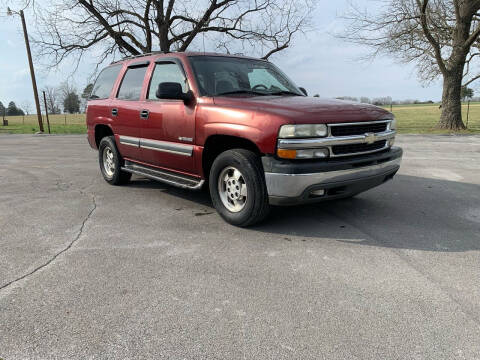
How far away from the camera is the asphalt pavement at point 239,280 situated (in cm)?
215

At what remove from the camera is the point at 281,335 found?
222cm

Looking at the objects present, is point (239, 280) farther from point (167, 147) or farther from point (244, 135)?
point (167, 147)

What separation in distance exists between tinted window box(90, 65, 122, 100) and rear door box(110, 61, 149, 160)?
1.18 feet

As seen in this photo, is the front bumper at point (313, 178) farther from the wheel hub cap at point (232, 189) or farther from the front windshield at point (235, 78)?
the front windshield at point (235, 78)

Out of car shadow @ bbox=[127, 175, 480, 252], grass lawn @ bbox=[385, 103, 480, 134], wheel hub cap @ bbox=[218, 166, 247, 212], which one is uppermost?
wheel hub cap @ bbox=[218, 166, 247, 212]

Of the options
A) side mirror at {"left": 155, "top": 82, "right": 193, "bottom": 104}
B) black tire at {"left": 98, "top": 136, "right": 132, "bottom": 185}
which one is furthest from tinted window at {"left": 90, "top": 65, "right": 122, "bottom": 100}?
side mirror at {"left": 155, "top": 82, "right": 193, "bottom": 104}

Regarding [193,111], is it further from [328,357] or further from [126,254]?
[328,357]

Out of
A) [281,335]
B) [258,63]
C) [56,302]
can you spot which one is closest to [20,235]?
[56,302]

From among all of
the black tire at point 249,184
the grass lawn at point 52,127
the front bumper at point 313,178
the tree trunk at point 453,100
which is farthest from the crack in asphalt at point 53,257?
the grass lawn at point 52,127

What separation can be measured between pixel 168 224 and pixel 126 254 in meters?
0.91

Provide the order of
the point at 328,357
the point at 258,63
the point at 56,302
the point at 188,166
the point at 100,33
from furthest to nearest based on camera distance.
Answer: the point at 100,33
the point at 258,63
the point at 188,166
the point at 56,302
the point at 328,357

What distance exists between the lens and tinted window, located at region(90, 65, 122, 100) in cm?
629

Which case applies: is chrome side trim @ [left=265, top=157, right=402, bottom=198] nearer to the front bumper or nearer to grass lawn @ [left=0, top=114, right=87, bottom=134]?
the front bumper

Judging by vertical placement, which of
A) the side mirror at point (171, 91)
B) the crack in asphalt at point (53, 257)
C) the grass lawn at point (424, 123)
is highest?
the side mirror at point (171, 91)
